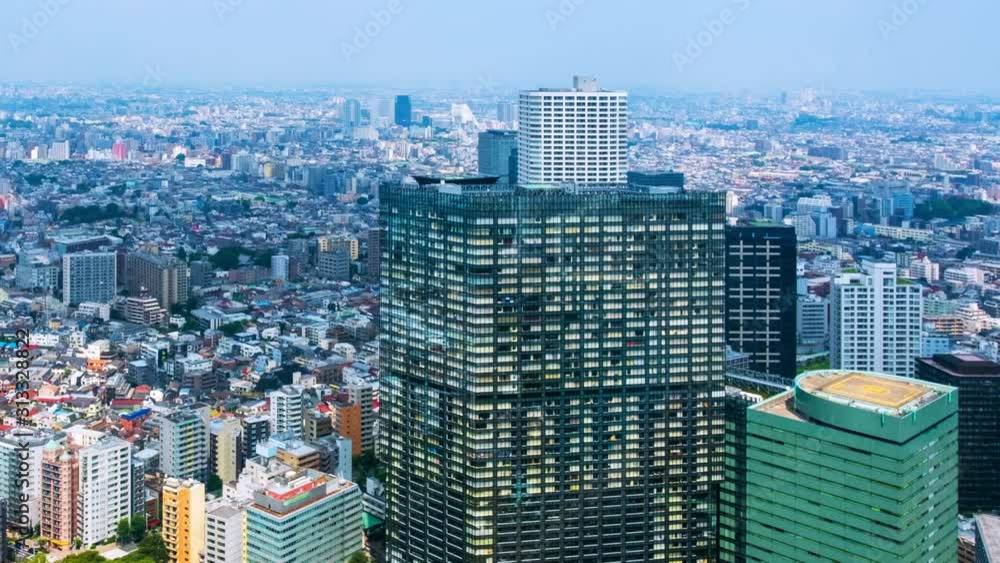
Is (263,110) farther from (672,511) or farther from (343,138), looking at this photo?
(672,511)

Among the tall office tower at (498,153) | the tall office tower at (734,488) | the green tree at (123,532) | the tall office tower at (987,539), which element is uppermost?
the tall office tower at (498,153)

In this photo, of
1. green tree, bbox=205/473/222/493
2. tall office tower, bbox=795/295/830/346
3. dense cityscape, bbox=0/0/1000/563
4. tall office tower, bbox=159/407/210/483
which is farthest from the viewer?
tall office tower, bbox=795/295/830/346

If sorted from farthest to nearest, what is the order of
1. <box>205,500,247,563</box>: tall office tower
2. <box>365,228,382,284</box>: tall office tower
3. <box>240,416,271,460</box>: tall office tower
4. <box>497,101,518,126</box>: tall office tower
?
<box>497,101,518,126</box>: tall office tower → <box>365,228,382,284</box>: tall office tower → <box>240,416,271,460</box>: tall office tower → <box>205,500,247,563</box>: tall office tower

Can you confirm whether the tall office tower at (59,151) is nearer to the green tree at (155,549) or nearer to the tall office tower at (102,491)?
the tall office tower at (102,491)

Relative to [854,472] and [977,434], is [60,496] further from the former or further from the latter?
[977,434]

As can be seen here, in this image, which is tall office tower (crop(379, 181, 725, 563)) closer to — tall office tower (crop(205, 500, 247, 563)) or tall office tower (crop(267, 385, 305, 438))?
tall office tower (crop(205, 500, 247, 563))

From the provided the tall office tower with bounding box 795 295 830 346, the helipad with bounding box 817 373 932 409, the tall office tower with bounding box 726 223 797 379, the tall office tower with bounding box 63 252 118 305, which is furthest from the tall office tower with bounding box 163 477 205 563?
the tall office tower with bounding box 63 252 118 305

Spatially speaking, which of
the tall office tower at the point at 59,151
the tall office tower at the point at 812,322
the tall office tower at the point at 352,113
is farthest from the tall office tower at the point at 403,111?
the tall office tower at the point at 812,322

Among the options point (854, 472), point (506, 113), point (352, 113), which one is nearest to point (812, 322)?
point (854, 472)
